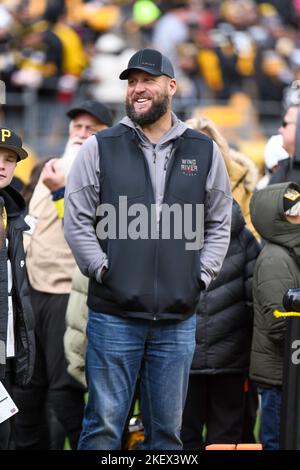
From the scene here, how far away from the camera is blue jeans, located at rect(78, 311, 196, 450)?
4.90m

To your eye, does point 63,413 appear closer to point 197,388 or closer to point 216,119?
point 197,388

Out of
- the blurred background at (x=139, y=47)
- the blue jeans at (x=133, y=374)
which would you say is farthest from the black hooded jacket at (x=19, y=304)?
the blurred background at (x=139, y=47)

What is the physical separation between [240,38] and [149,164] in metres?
12.8

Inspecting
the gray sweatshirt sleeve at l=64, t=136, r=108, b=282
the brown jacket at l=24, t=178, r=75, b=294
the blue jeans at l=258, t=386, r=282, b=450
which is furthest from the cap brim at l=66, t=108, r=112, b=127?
the blue jeans at l=258, t=386, r=282, b=450

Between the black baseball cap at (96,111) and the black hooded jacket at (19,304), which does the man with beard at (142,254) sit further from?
the black baseball cap at (96,111)

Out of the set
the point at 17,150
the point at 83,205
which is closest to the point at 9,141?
the point at 17,150

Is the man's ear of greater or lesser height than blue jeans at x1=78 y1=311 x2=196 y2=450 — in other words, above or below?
above

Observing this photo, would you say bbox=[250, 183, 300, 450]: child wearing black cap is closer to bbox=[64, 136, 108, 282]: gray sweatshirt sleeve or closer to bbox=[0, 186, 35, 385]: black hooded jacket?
bbox=[64, 136, 108, 282]: gray sweatshirt sleeve

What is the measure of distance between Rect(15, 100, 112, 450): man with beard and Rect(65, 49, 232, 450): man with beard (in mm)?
907

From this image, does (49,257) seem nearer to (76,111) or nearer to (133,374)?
(76,111)

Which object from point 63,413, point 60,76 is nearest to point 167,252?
point 63,413

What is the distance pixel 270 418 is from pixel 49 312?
1.44 meters

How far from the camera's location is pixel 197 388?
5875 mm

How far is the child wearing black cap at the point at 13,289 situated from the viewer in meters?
4.88
